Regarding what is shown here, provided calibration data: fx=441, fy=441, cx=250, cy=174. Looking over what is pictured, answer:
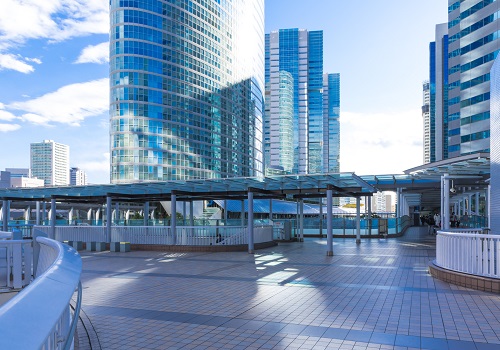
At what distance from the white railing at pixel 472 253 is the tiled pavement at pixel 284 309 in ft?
1.92

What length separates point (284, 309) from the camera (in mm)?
8102

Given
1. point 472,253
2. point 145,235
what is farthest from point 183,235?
point 472,253

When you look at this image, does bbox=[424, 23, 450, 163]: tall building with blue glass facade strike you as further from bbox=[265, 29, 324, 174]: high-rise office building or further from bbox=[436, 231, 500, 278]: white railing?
bbox=[436, 231, 500, 278]: white railing

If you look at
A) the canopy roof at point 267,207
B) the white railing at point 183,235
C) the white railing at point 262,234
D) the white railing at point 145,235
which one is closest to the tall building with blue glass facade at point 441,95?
the canopy roof at point 267,207

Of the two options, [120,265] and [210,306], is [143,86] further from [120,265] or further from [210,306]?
[210,306]

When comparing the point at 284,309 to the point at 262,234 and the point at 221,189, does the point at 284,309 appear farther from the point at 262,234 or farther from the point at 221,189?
the point at 221,189

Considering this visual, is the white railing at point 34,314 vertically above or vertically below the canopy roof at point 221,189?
below

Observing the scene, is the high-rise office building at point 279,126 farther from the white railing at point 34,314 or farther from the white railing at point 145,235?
the white railing at point 34,314

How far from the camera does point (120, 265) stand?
15602 millimetres

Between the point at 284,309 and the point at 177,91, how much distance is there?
3255 inches

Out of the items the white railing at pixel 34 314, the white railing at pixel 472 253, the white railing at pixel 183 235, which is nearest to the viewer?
the white railing at pixel 34 314

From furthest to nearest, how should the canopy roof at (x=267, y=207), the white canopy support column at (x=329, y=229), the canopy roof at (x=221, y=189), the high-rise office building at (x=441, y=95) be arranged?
the high-rise office building at (x=441, y=95)
the canopy roof at (x=267, y=207)
the canopy roof at (x=221, y=189)
the white canopy support column at (x=329, y=229)

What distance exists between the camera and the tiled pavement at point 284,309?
6148mm

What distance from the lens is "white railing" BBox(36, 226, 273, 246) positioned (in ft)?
69.9
